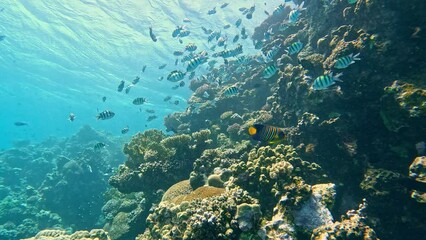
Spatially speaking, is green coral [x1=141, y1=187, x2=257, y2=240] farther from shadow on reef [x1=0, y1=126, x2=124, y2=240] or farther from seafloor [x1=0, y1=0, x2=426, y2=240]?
shadow on reef [x1=0, y1=126, x2=124, y2=240]

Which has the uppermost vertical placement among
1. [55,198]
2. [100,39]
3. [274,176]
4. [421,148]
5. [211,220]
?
[100,39]

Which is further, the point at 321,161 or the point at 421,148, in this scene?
the point at 321,161

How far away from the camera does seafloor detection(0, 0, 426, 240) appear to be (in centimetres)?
446

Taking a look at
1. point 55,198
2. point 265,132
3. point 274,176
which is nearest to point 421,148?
point 274,176

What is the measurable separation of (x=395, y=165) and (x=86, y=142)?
34.5 metres

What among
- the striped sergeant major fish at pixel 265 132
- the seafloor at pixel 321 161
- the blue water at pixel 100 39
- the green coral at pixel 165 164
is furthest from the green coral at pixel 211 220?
the blue water at pixel 100 39

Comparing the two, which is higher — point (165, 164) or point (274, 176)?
point (165, 164)

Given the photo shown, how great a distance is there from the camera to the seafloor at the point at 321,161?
14.6ft

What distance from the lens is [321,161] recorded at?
310 inches

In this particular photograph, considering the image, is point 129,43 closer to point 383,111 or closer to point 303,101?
point 303,101

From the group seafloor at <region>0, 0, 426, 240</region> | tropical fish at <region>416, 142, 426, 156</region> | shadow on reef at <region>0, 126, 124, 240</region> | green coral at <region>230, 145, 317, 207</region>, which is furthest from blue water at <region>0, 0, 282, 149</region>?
tropical fish at <region>416, 142, 426, 156</region>

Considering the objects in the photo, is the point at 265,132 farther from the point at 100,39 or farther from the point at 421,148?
the point at 100,39

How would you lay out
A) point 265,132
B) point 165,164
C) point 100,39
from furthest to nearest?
point 100,39
point 165,164
point 265,132

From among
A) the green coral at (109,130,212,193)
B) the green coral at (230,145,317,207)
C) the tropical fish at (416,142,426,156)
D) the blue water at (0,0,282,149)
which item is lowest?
the green coral at (230,145,317,207)
